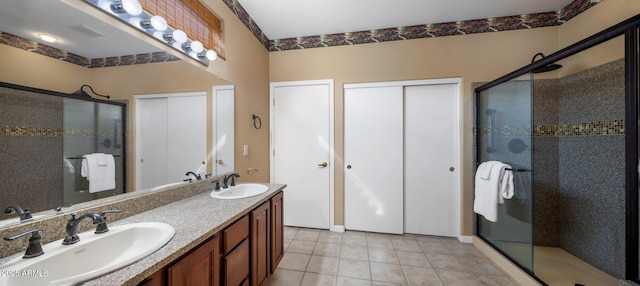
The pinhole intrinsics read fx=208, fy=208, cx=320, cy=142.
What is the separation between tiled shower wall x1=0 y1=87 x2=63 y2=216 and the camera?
0.76m

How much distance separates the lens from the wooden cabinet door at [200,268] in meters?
0.82

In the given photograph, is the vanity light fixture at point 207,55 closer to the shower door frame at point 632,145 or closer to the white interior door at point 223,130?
the white interior door at point 223,130

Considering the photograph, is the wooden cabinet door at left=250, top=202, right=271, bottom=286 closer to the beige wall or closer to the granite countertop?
the granite countertop

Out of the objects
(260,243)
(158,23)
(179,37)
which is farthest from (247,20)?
(260,243)

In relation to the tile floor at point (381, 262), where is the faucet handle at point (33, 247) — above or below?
above

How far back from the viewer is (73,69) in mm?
955

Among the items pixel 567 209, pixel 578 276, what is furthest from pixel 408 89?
pixel 578 276

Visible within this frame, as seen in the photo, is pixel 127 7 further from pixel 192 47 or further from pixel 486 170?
pixel 486 170

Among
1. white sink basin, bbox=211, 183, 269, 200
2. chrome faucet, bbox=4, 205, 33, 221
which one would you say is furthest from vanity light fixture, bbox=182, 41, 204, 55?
chrome faucet, bbox=4, 205, 33, 221

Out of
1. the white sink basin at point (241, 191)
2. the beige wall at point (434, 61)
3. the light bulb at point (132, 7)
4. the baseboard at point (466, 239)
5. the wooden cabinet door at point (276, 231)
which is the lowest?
the baseboard at point (466, 239)

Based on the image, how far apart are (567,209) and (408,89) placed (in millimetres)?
2015

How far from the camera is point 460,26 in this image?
2.46 meters

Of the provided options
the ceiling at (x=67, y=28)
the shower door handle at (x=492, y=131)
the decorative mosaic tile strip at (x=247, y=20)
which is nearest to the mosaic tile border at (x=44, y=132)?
the ceiling at (x=67, y=28)

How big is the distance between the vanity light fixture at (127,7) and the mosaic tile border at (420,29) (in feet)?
3.30
